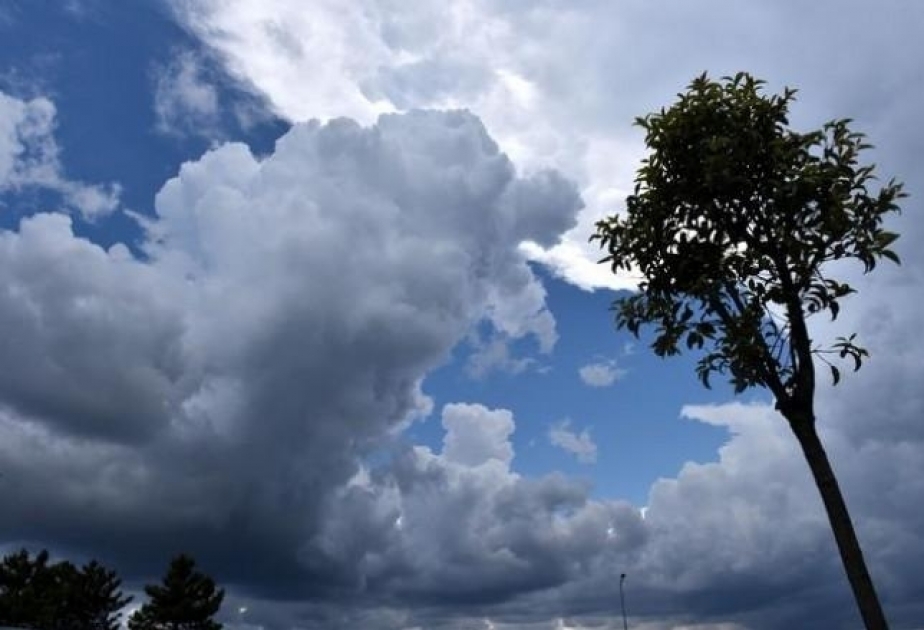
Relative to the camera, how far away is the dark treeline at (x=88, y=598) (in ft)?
303

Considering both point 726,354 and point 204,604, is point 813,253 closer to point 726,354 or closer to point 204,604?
point 726,354

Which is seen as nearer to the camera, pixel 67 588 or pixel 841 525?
pixel 841 525

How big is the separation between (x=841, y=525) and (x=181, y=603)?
94066mm

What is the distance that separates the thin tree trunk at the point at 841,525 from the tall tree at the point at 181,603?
93.4 m

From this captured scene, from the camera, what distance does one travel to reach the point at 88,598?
101625mm

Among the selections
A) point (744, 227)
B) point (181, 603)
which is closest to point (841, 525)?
point (744, 227)

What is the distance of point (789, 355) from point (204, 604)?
94099 mm

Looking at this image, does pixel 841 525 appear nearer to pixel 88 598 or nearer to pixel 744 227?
pixel 744 227

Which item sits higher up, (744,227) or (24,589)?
(24,589)

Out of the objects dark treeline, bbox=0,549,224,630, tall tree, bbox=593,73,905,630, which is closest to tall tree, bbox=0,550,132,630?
dark treeline, bbox=0,549,224,630

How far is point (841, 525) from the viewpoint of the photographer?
450 inches

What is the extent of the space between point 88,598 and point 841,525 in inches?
4251

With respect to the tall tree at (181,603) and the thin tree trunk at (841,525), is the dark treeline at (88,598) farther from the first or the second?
the thin tree trunk at (841,525)

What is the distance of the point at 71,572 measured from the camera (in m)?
103
